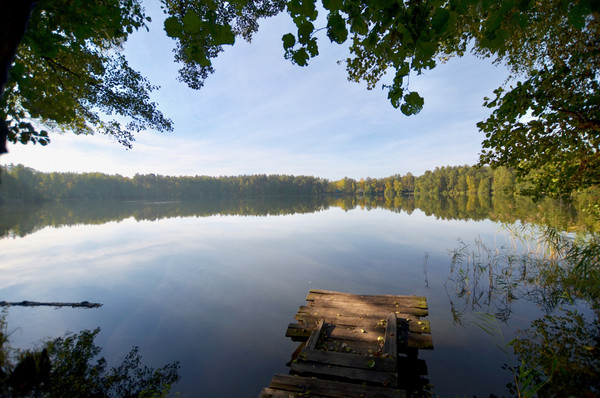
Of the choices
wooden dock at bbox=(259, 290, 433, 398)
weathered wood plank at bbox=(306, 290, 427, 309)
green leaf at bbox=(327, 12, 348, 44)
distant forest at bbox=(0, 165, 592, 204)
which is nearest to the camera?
green leaf at bbox=(327, 12, 348, 44)

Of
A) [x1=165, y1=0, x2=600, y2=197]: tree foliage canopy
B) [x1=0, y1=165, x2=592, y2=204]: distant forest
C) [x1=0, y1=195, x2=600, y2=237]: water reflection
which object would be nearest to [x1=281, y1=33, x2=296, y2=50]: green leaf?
[x1=165, y1=0, x2=600, y2=197]: tree foliage canopy

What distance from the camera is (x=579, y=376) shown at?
13.5ft

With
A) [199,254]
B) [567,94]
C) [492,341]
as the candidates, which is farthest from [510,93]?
[199,254]

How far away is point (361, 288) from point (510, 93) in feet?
24.2

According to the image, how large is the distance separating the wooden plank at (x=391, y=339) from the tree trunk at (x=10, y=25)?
5.57 meters

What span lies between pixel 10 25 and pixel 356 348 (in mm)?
5827

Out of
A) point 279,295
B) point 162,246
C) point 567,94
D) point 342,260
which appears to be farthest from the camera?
point 162,246

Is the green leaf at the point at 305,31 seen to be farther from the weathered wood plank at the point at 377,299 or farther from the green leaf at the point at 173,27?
the weathered wood plank at the point at 377,299

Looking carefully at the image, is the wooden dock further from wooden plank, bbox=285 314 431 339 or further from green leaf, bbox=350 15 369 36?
green leaf, bbox=350 15 369 36

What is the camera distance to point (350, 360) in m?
4.38

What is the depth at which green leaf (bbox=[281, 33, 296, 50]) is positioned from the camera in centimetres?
211

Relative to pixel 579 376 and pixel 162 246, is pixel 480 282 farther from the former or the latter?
pixel 162 246

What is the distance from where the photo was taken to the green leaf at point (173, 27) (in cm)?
186

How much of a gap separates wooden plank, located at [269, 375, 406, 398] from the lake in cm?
147
